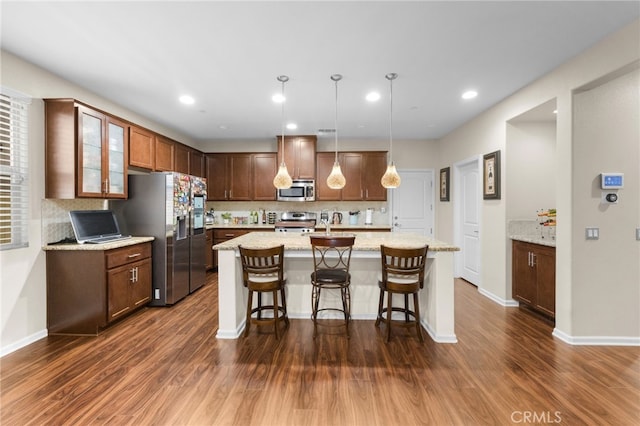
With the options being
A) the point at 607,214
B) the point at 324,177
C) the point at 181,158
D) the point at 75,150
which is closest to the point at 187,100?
the point at 75,150

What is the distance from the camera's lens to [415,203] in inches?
234

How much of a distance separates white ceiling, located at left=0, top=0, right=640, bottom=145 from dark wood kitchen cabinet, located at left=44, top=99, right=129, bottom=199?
0.39m

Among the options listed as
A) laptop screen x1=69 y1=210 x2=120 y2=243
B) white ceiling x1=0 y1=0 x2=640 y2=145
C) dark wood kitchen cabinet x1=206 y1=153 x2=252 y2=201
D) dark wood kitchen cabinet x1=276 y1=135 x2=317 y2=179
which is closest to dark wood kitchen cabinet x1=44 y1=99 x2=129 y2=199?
laptop screen x1=69 y1=210 x2=120 y2=243

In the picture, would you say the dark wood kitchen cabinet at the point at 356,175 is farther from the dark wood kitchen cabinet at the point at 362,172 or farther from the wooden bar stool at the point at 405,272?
the wooden bar stool at the point at 405,272

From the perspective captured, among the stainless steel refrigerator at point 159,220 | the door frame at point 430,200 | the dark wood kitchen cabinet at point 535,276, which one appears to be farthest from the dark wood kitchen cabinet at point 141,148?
the dark wood kitchen cabinet at point 535,276

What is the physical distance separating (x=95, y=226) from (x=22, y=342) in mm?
1248

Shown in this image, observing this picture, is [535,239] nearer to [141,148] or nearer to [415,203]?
[415,203]

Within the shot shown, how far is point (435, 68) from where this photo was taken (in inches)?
112

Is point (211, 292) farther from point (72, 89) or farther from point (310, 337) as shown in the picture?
point (72, 89)

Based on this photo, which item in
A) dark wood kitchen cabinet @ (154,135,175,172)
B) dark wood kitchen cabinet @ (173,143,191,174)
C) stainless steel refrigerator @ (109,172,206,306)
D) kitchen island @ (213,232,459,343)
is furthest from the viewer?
dark wood kitchen cabinet @ (173,143,191,174)

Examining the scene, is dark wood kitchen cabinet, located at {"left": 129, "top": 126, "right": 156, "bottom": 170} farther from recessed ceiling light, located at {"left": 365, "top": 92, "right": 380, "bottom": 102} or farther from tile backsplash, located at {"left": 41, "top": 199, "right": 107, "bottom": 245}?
recessed ceiling light, located at {"left": 365, "top": 92, "right": 380, "bottom": 102}

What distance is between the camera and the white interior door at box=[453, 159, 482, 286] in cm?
453

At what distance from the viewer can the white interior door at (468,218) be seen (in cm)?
453

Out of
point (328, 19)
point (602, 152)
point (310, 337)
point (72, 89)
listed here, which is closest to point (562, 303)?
point (602, 152)
